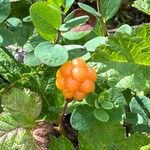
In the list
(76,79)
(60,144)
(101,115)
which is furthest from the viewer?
(60,144)

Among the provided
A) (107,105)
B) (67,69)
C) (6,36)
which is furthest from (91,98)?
(6,36)

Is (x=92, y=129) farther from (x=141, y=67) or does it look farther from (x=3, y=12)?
(x=3, y=12)

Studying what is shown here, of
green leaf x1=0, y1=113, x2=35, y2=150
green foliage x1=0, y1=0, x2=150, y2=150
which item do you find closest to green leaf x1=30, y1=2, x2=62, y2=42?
green foliage x1=0, y1=0, x2=150, y2=150

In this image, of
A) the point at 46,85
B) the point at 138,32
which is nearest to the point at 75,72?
the point at 138,32

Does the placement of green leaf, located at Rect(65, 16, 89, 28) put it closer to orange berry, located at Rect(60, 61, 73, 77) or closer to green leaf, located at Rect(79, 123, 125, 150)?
orange berry, located at Rect(60, 61, 73, 77)

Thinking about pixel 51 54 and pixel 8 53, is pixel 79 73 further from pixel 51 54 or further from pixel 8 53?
pixel 8 53
